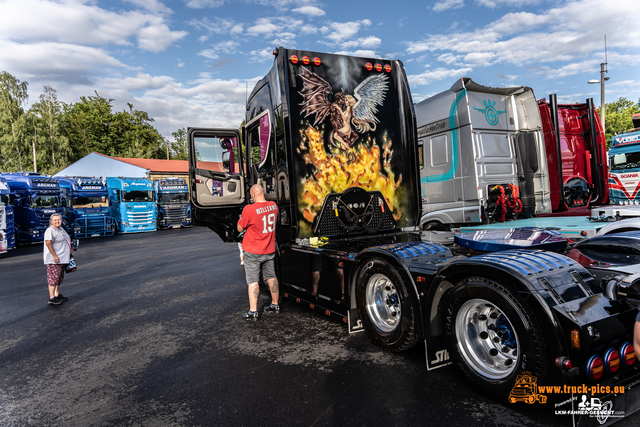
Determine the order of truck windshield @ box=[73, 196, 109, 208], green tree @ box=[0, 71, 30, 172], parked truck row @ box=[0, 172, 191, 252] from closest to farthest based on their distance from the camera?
parked truck row @ box=[0, 172, 191, 252], truck windshield @ box=[73, 196, 109, 208], green tree @ box=[0, 71, 30, 172]

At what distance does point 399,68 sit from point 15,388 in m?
5.96

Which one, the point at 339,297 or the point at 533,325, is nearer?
the point at 533,325

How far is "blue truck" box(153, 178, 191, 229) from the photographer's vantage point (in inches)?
914

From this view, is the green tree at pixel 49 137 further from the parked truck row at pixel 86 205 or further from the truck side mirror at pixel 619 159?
the truck side mirror at pixel 619 159

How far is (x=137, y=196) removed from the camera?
2170 cm

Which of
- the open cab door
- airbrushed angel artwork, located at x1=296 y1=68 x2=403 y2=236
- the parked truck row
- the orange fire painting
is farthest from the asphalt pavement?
the parked truck row

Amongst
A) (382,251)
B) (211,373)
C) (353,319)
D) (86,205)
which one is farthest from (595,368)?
(86,205)

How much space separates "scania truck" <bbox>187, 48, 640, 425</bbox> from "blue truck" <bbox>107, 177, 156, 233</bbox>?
16.7 m

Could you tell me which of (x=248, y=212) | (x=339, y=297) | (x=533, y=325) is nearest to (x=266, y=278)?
(x=248, y=212)

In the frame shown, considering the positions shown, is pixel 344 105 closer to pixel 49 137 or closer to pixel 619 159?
pixel 619 159

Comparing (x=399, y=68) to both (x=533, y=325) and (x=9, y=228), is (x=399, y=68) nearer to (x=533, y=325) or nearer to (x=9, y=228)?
(x=533, y=325)

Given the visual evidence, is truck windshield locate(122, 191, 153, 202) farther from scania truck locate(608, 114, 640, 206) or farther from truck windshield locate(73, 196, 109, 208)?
scania truck locate(608, 114, 640, 206)

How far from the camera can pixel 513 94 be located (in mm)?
8391

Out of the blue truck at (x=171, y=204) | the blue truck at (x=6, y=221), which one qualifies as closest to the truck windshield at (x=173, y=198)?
the blue truck at (x=171, y=204)
